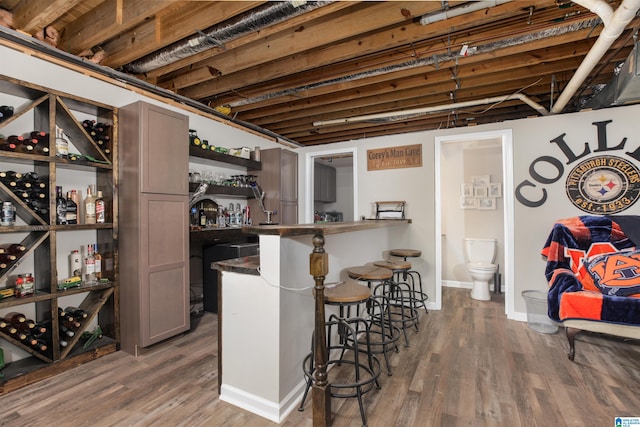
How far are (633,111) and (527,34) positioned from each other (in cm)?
173

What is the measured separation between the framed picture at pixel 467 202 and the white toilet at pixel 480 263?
0.52 meters

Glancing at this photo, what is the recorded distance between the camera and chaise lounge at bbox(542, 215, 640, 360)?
7.55ft

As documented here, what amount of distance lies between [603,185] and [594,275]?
1.05m

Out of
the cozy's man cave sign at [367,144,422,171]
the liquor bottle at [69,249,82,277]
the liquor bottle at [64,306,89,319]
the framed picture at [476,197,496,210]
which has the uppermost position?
the cozy's man cave sign at [367,144,422,171]

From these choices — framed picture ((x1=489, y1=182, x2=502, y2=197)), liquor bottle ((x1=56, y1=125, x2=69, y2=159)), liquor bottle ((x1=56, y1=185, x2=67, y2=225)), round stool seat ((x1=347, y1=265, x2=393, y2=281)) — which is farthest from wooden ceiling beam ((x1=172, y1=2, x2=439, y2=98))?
framed picture ((x1=489, y1=182, x2=502, y2=197))

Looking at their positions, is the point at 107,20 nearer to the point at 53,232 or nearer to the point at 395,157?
the point at 53,232

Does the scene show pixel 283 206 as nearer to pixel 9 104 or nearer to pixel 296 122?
pixel 296 122

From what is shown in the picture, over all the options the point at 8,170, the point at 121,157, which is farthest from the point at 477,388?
the point at 8,170

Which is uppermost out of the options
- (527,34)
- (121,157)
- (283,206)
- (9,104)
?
(527,34)

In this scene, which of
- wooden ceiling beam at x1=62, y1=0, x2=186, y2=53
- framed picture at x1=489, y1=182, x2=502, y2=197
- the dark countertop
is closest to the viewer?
the dark countertop

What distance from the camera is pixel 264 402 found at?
1794mm

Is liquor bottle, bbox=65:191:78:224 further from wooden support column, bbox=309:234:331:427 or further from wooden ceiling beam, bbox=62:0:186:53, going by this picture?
wooden support column, bbox=309:234:331:427

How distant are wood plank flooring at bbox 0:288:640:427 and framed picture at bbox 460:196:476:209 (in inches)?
90.8

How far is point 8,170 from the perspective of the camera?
2193 mm
